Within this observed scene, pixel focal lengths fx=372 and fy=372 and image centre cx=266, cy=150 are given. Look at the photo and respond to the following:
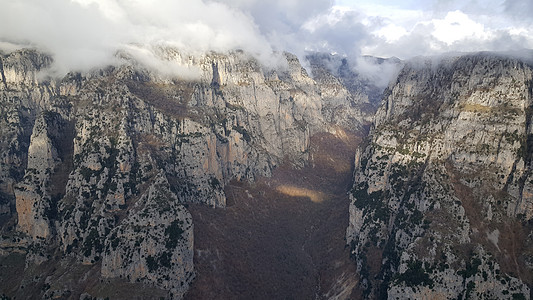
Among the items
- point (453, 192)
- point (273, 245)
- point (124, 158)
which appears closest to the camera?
point (453, 192)

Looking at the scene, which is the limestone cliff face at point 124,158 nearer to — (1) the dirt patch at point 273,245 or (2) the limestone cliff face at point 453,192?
(1) the dirt patch at point 273,245

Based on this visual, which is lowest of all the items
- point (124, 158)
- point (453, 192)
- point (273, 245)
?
point (273, 245)

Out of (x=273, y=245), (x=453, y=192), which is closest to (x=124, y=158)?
(x=273, y=245)

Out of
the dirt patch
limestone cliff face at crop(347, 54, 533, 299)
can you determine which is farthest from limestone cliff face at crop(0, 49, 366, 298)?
limestone cliff face at crop(347, 54, 533, 299)

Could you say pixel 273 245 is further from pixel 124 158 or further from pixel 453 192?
pixel 453 192

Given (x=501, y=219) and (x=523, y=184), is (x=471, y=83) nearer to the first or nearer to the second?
(x=523, y=184)

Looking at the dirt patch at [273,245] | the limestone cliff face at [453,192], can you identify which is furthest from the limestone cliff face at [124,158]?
the limestone cliff face at [453,192]
